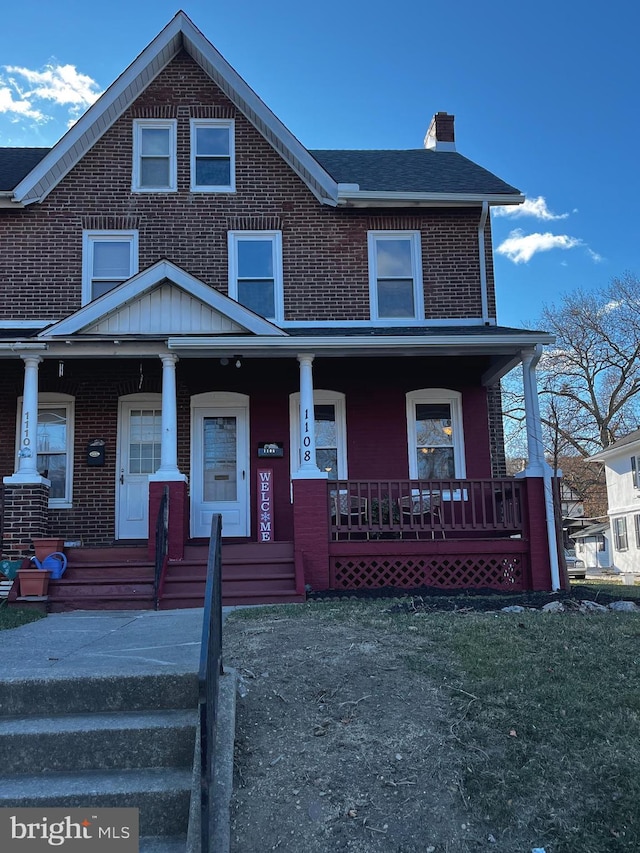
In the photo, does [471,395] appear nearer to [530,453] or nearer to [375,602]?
[530,453]

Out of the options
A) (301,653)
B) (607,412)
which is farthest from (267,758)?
(607,412)

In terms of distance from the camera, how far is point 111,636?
6.24m

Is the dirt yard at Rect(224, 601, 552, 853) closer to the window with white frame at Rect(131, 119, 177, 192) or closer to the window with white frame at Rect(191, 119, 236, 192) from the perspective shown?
the window with white frame at Rect(191, 119, 236, 192)

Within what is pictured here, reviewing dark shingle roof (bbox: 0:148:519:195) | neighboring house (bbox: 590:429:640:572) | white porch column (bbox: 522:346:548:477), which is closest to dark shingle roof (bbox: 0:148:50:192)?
dark shingle roof (bbox: 0:148:519:195)

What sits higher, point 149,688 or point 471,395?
point 471,395

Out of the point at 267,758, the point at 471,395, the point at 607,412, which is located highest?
the point at 607,412

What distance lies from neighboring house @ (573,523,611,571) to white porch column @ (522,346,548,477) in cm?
2903

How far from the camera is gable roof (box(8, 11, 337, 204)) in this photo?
11656 millimetres

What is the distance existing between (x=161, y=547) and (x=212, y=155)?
701 cm

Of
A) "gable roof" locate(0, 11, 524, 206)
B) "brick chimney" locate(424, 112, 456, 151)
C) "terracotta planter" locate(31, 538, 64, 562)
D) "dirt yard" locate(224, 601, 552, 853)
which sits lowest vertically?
"dirt yard" locate(224, 601, 552, 853)

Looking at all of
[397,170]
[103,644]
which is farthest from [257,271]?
[103,644]

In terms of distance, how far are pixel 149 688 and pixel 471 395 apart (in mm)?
8494

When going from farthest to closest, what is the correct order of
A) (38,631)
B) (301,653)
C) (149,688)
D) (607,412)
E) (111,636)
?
(607,412) → (38,631) → (111,636) → (301,653) → (149,688)

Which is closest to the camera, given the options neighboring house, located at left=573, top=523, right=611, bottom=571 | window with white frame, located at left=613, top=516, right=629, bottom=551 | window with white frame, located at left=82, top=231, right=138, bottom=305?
window with white frame, located at left=82, top=231, right=138, bottom=305
